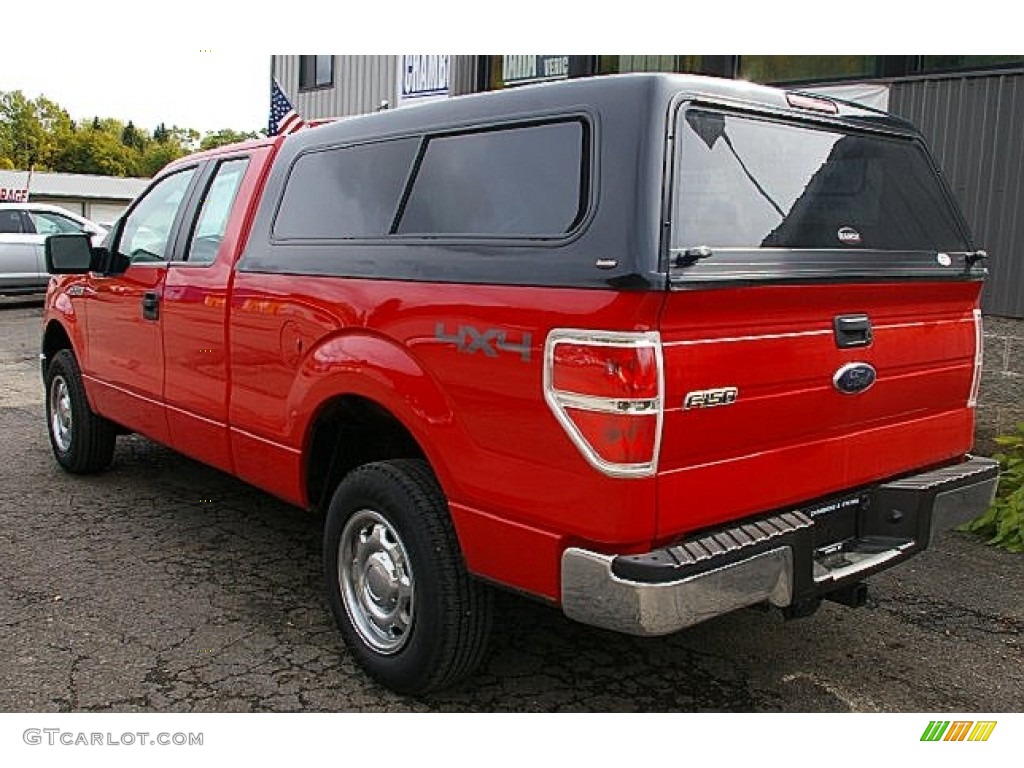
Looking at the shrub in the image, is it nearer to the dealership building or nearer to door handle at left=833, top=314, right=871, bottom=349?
the dealership building

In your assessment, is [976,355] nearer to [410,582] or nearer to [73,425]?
[410,582]

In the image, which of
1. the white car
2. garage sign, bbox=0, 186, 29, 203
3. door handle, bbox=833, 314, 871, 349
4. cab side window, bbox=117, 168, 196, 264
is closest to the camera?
door handle, bbox=833, 314, 871, 349

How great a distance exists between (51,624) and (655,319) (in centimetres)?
274

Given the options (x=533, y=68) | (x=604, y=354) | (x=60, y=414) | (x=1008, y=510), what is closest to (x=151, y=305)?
(x=60, y=414)

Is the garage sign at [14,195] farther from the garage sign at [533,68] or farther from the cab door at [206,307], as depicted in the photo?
the cab door at [206,307]

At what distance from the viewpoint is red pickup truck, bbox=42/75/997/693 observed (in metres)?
2.54

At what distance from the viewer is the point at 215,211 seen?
4414mm

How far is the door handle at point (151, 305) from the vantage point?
4.63 m

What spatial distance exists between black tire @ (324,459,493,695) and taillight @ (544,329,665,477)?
0.70 m

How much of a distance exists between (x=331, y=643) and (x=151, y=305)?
79.6 inches

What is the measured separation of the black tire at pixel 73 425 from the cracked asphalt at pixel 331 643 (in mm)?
718

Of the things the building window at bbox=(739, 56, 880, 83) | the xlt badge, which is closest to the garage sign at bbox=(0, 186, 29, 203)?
the building window at bbox=(739, 56, 880, 83)

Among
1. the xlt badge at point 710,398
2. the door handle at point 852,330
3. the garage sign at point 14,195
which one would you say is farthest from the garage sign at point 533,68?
the garage sign at point 14,195

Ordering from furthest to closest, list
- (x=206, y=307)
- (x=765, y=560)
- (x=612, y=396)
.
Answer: (x=206, y=307)
(x=765, y=560)
(x=612, y=396)
